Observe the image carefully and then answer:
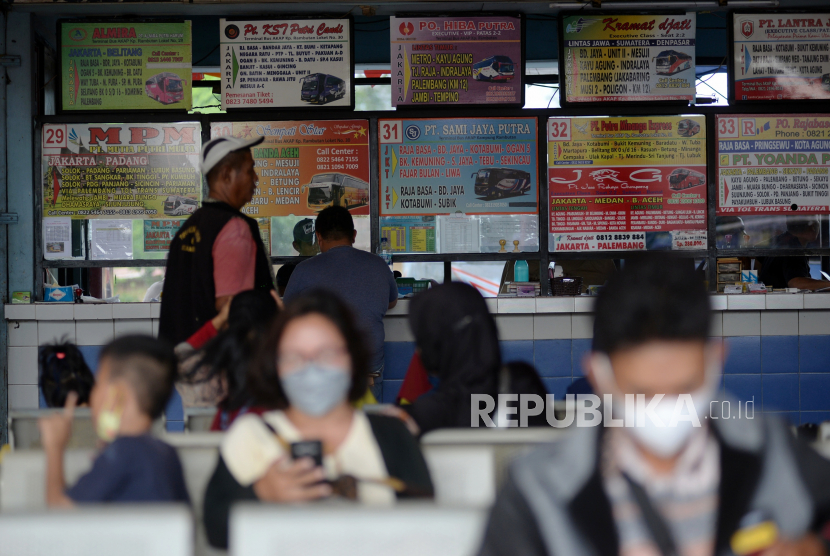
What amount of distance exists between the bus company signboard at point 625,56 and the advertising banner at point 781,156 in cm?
48

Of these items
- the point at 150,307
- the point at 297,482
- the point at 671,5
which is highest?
the point at 671,5

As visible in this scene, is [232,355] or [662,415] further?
[232,355]

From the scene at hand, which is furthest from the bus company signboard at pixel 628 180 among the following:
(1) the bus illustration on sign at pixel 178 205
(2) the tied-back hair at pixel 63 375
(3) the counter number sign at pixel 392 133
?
(2) the tied-back hair at pixel 63 375

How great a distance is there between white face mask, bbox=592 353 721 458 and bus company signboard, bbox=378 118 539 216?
3.89 metres

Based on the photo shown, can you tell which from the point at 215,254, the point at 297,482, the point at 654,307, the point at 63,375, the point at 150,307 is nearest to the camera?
the point at 654,307

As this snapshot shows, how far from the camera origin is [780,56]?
193 inches

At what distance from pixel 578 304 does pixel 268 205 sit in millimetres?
2144

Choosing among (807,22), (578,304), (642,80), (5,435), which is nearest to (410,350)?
(578,304)

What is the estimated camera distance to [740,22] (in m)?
4.91

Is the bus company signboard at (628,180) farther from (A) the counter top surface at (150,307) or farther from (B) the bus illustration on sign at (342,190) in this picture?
(B) the bus illustration on sign at (342,190)

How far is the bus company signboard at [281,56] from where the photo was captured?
4.88 m

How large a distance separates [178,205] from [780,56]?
163 inches

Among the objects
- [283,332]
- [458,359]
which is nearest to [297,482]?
[283,332]

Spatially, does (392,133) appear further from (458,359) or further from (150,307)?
(458,359)
